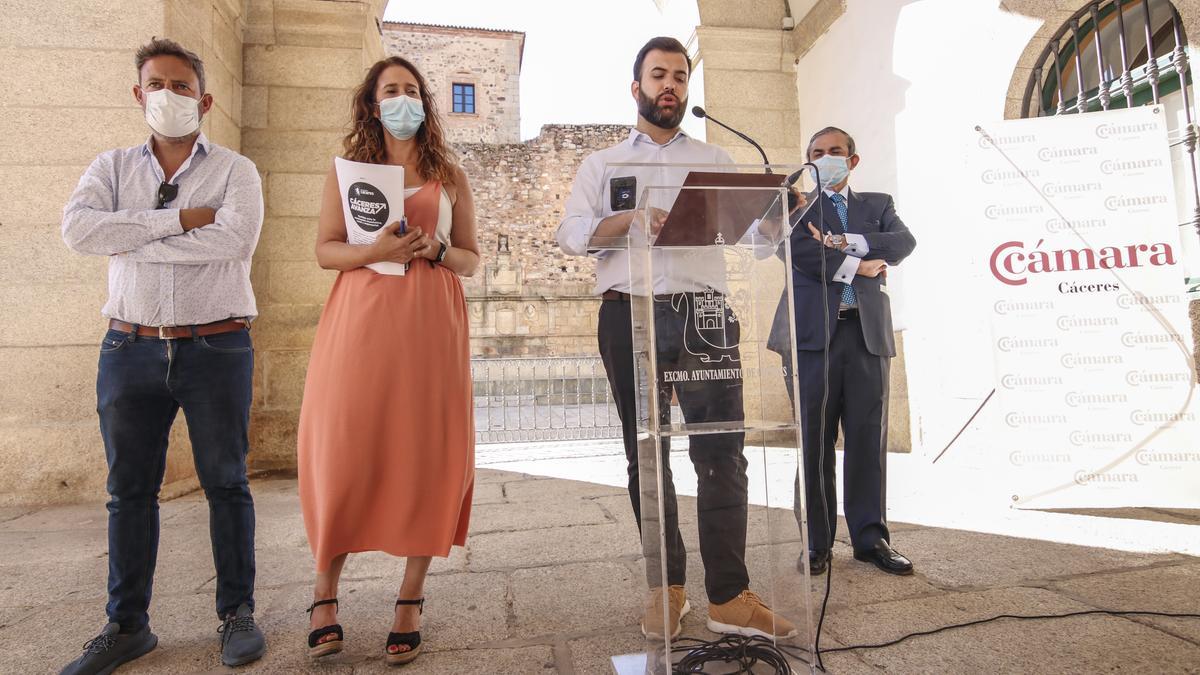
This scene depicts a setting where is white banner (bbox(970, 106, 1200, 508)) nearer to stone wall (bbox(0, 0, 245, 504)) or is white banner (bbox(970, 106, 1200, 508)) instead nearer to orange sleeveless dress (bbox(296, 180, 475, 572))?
orange sleeveless dress (bbox(296, 180, 475, 572))

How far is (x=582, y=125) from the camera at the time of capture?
2034 centimetres

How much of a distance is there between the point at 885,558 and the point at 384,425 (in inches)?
72.9

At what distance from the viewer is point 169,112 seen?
1.91 m

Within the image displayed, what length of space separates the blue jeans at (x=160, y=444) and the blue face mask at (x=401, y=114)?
767 millimetres

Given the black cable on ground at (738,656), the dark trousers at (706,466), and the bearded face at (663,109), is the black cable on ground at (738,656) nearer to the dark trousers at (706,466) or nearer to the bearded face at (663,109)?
the dark trousers at (706,466)

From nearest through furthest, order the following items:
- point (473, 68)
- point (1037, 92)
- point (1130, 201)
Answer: point (1130, 201) → point (1037, 92) → point (473, 68)

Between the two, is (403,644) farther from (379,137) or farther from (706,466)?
(379,137)

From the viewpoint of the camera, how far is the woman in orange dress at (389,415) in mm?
1780

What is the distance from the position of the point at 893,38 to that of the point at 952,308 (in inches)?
83.5

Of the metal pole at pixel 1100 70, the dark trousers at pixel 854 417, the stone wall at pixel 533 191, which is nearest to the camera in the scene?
the dark trousers at pixel 854 417

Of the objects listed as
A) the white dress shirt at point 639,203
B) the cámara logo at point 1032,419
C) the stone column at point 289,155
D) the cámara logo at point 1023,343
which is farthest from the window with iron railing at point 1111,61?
the stone column at point 289,155

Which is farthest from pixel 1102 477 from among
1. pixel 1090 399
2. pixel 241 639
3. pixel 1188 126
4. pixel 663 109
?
pixel 241 639

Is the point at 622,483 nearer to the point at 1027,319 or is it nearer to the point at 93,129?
the point at 1027,319

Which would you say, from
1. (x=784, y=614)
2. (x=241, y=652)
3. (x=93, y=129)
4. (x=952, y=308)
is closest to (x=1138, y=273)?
(x=952, y=308)
